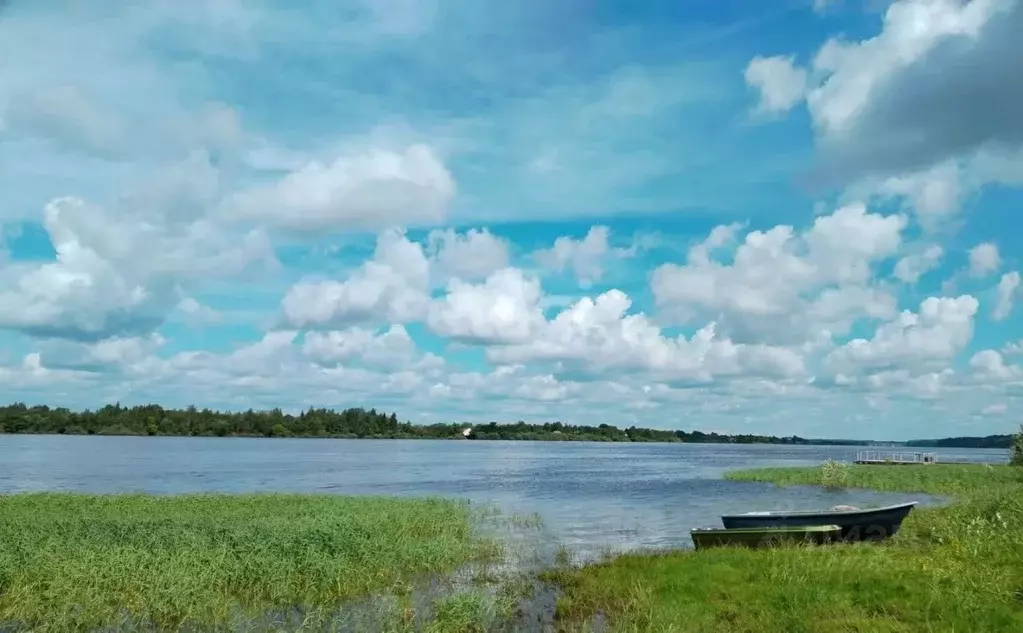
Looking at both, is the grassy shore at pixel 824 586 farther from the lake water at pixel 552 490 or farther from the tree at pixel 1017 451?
the tree at pixel 1017 451

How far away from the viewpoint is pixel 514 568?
24016mm

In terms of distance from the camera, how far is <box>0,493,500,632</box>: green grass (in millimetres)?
17016

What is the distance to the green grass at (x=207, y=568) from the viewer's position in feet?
55.8

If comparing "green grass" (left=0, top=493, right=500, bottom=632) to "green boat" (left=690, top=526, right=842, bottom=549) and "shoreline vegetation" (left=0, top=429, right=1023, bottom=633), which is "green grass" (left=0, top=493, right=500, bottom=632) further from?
"green boat" (left=690, top=526, right=842, bottom=549)

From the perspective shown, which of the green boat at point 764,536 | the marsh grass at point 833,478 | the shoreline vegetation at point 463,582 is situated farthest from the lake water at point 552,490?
the shoreline vegetation at point 463,582

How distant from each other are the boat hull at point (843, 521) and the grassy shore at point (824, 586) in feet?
4.73

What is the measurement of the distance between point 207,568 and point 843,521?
20838 mm

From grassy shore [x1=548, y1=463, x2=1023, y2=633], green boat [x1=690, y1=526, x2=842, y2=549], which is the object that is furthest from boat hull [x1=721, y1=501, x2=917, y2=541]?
grassy shore [x1=548, y1=463, x2=1023, y2=633]

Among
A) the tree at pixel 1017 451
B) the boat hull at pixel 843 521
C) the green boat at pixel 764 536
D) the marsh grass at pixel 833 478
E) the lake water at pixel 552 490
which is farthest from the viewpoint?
the tree at pixel 1017 451

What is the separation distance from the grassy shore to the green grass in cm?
402

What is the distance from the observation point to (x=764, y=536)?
23.8 metres

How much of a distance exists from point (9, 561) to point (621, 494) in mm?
42575

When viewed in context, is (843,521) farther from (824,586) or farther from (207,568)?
(207,568)

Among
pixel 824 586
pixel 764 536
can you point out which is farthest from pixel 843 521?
pixel 824 586
